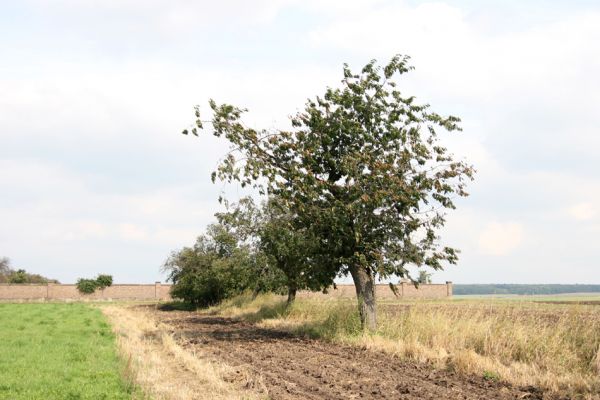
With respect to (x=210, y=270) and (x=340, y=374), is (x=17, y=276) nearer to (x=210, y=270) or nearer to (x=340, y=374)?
(x=210, y=270)

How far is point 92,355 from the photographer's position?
52.2ft

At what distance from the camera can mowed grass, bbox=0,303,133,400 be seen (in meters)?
11.0

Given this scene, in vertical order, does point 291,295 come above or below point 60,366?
above

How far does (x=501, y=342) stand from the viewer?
50.4ft

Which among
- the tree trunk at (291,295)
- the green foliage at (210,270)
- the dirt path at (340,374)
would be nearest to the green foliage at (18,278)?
the green foliage at (210,270)

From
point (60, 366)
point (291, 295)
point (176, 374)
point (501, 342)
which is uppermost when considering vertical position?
point (291, 295)

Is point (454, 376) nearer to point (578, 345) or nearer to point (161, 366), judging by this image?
point (578, 345)

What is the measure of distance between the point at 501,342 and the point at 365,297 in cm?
639

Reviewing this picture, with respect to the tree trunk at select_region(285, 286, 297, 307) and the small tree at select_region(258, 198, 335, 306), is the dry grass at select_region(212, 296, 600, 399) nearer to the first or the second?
the small tree at select_region(258, 198, 335, 306)

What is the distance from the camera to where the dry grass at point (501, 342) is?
12.9 meters

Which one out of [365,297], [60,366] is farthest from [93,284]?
[60,366]

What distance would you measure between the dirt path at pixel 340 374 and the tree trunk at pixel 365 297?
5.47 ft

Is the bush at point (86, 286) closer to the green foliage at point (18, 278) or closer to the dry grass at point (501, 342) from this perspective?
the green foliage at point (18, 278)

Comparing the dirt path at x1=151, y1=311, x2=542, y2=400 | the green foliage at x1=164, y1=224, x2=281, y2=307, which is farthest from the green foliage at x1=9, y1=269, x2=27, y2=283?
the dirt path at x1=151, y1=311, x2=542, y2=400
